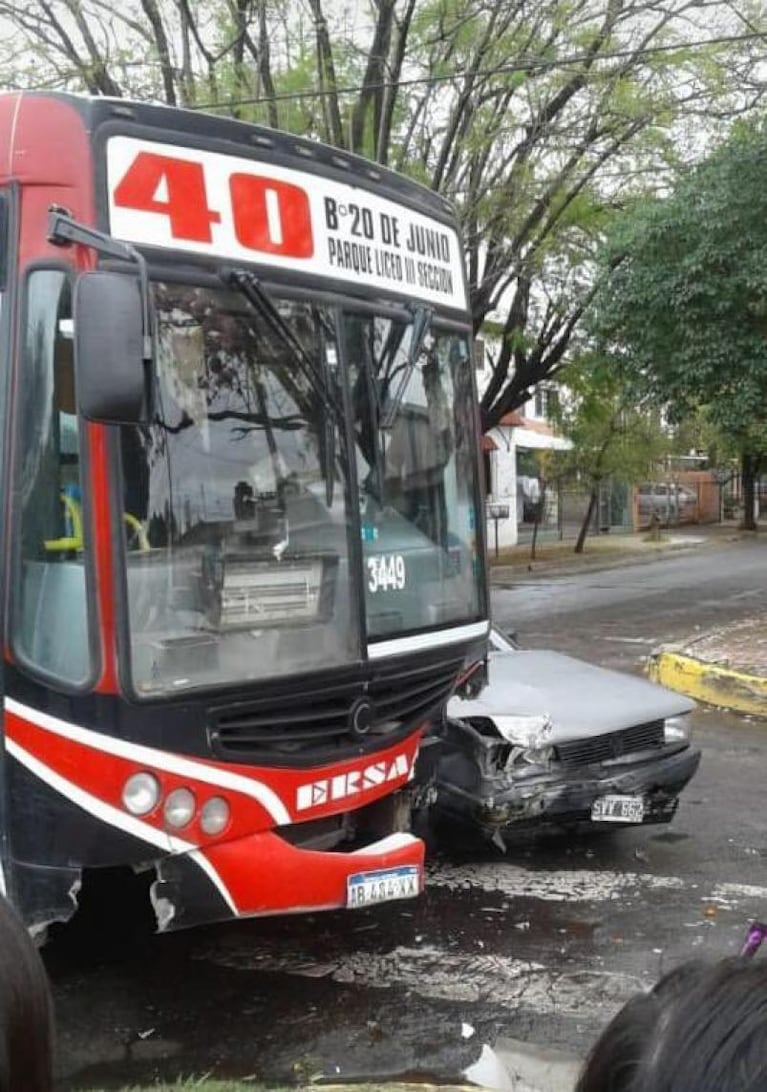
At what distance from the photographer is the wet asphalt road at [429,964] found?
4.16 m

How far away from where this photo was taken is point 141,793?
388cm

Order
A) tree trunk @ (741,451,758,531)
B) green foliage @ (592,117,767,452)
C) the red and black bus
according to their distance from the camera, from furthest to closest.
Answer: tree trunk @ (741,451,758,531)
green foliage @ (592,117,767,452)
the red and black bus

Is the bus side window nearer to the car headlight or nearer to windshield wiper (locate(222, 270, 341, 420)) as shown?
windshield wiper (locate(222, 270, 341, 420))

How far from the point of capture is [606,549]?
32531 millimetres

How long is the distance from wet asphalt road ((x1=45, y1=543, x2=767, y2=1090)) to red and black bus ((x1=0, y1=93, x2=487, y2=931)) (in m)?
0.54

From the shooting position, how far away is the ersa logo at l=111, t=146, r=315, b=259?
3.90 meters

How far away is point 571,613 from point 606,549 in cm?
1493

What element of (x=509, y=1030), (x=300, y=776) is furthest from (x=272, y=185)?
(x=509, y=1030)

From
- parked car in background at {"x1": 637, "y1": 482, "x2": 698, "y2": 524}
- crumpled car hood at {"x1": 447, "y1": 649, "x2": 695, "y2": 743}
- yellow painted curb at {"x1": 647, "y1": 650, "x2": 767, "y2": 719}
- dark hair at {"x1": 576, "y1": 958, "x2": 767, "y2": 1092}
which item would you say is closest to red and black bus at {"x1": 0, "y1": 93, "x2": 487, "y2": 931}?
crumpled car hood at {"x1": 447, "y1": 649, "x2": 695, "y2": 743}

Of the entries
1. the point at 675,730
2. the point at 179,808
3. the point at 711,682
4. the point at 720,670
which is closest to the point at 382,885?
the point at 179,808

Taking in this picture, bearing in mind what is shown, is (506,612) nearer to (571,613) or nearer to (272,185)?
(571,613)

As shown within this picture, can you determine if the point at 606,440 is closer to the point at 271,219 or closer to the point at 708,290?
the point at 708,290

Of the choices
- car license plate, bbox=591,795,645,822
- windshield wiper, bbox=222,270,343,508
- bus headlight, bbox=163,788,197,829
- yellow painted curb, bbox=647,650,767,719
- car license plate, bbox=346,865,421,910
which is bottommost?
yellow painted curb, bbox=647,650,767,719

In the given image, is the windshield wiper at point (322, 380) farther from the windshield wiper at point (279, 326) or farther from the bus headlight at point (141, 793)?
the bus headlight at point (141, 793)
